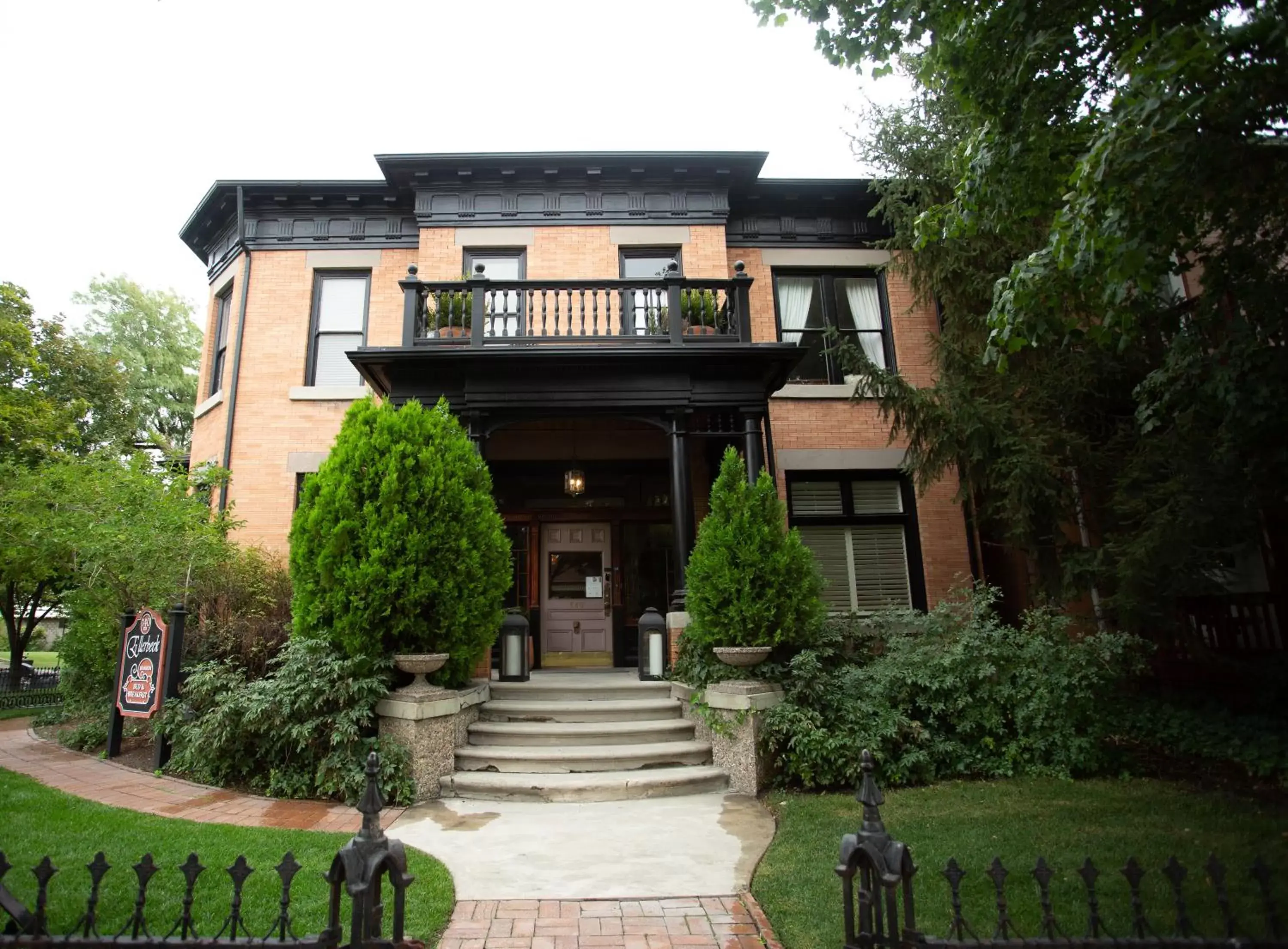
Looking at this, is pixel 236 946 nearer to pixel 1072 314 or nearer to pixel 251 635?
pixel 251 635

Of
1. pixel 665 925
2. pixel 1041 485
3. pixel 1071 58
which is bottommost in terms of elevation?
pixel 665 925

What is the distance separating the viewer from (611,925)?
3656 millimetres

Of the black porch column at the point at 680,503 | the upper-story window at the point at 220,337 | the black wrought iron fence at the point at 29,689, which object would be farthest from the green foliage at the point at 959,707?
the black wrought iron fence at the point at 29,689

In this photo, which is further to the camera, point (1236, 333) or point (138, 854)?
point (1236, 333)

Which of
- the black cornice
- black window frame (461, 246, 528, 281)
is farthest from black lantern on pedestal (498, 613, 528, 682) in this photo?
the black cornice

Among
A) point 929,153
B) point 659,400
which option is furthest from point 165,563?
point 929,153

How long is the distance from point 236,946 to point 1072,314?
31.5 ft

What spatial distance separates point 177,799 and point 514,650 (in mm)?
3755

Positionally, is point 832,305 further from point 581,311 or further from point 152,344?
point 152,344

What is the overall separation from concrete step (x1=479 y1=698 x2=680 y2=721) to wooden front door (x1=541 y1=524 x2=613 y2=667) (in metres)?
3.45

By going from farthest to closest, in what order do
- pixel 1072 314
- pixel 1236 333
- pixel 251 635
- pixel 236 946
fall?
pixel 1072 314, pixel 251 635, pixel 1236 333, pixel 236 946

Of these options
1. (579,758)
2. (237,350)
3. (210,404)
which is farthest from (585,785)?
(210,404)

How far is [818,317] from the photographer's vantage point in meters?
11.8

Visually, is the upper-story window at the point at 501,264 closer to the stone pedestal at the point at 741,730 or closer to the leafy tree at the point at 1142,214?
the leafy tree at the point at 1142,214
